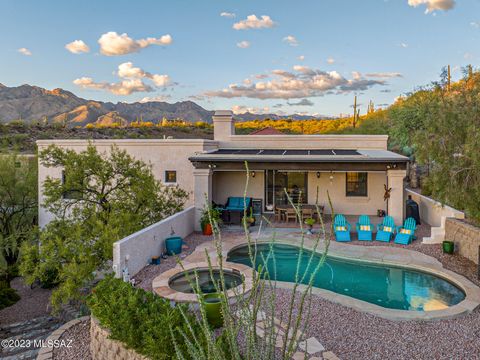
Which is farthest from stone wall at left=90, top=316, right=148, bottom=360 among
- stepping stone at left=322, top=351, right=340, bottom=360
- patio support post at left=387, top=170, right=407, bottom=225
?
patio support post at left=387, top=170, right=407, bottom=225

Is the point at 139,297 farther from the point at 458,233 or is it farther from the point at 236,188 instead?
the point at 236,188

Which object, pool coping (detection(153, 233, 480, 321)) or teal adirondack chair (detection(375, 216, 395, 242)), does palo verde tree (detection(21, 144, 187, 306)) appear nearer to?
pool coping (detection(153, 233, 480, 321))

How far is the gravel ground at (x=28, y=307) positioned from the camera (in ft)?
43.6

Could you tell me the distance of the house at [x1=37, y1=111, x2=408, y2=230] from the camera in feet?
53.2

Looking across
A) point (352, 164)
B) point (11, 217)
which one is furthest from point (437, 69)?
point (11, 217)

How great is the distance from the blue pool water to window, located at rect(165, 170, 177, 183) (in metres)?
6.40

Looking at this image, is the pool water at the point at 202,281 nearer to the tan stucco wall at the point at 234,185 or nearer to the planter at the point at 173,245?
Result: the planter at the point at 173,245

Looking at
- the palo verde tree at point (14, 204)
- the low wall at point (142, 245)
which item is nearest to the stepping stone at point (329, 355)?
the low wall at point (142, 245)

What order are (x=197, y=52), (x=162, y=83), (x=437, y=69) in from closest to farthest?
(x=437, y=69), (x=197, y=52), (x=162, y=83)

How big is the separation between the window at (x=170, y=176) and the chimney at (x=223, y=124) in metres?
3.69

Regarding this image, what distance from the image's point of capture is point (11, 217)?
59.3ft

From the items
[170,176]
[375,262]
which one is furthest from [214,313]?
[170,176]

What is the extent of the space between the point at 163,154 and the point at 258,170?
16.5 ft

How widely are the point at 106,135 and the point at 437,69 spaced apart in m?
44.0
